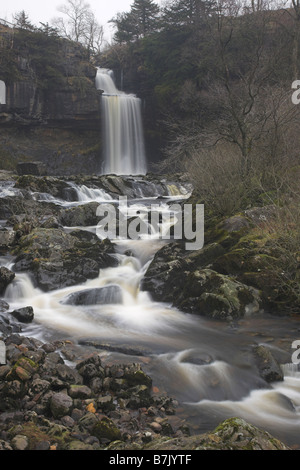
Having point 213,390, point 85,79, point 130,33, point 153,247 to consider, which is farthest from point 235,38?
point 213,390

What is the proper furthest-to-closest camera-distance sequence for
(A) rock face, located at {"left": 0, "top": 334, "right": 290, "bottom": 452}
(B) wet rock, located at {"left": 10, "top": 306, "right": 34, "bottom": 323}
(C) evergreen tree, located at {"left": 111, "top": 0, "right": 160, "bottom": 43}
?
(C) evergreen tree, located at {"left": 111, "top": 0, "right": 160, "bottom": 43} → (B) wet rock, located at {"left": 10, "top": 306, "right": 34, "bottom": 323} → (A) rock face, located at {"left": 0, "top": 334, "right": 290, "bottom": 452}

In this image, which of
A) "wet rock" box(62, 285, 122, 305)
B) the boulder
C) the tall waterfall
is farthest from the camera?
the tall waterfall

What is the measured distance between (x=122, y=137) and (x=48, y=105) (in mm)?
6788

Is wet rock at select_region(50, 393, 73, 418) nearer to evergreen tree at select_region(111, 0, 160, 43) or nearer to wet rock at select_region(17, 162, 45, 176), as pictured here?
wet rock at select_region(17, 162, 45, 176)

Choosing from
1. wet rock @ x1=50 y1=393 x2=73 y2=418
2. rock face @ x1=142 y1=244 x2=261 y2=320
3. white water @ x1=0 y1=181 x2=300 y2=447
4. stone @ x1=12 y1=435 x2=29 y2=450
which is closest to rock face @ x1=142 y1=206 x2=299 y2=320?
rock face @ x1=142 y1=244 x2=261 y2=320

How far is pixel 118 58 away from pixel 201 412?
38636mm

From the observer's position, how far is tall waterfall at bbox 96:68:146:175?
107ft

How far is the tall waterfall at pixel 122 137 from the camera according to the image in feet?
107

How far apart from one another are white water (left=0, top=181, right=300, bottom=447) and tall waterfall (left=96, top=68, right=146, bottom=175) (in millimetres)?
23371

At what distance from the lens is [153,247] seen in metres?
11.8

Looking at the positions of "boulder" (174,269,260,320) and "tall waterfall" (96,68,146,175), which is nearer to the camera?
"boulder" (174,269,260,320)

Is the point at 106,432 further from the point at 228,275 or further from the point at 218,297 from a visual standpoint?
the point at 228,275

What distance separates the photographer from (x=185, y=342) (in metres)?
6.60
